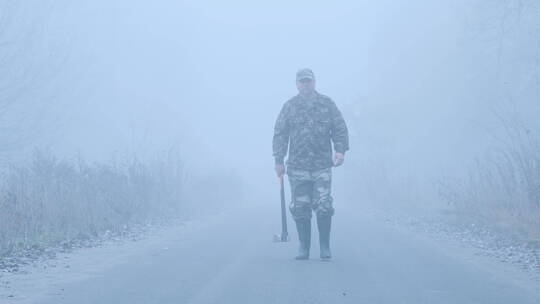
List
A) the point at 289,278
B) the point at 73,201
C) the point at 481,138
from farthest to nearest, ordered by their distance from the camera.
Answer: the point at 481,138, the point at 73,201, the point at 289,278

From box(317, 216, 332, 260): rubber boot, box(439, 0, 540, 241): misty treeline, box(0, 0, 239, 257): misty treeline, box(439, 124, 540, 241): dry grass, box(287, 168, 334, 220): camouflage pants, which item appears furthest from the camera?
box(439, 0, 540, 241): misty treeline

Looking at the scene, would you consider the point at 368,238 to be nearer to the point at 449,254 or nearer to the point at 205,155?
the point at 449,254

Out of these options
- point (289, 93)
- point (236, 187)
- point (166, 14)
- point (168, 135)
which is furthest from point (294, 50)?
point (236, 187)

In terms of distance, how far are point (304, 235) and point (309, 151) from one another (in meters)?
1.06

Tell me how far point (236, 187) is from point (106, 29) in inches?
651

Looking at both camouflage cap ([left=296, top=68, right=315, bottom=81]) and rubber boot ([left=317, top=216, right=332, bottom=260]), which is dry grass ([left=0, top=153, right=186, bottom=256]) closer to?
rubber boot ([left=317, top=216, right=332, bottom=260])

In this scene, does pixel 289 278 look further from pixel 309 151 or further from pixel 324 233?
pixel 309 151

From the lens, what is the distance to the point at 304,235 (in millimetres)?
9766

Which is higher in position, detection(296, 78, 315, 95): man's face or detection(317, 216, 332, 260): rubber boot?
detection(296, 78, 315, 95): man's face

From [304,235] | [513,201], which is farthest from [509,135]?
[304,235]

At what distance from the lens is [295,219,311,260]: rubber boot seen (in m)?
9.71

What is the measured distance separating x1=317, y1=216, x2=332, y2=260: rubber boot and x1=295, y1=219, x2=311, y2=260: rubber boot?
149mm

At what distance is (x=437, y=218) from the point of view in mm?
18359

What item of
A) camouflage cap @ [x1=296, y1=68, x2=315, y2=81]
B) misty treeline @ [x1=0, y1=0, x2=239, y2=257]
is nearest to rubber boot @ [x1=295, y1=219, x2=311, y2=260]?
camouflage cap @ [x1=296, y1=68, x2=315, y2=81]
